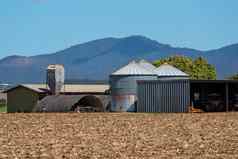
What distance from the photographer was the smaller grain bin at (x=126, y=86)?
61.5 m

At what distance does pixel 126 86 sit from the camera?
62719 millimetres

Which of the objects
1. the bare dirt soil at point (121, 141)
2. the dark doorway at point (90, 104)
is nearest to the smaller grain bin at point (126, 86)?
the dark doorway at point (90, 104)

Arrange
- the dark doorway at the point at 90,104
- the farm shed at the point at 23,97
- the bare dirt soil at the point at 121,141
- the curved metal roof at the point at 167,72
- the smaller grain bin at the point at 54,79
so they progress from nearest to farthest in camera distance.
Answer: the bare dirt soil at the point at 121,141 → the dark doorway at the point at 90,104 → the curved metal roof at the point at 167,72 → the farm shed at the point at 23,97 → the smaller grain bin at the point at 54,79

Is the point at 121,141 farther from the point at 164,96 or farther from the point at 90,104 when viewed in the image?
the point at 90,104

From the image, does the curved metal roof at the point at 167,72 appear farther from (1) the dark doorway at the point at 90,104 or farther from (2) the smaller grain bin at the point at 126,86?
(1) the dark doorway at the point at 90,104

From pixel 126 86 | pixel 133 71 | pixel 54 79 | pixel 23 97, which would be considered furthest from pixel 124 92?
pixel 23 97

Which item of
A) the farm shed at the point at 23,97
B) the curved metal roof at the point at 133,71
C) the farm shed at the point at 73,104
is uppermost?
the curved metal roof at the point at 133,71

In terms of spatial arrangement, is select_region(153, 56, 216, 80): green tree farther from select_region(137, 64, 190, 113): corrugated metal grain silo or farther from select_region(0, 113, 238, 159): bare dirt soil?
select_region(0, 113, 238, 159): bare dirt soil

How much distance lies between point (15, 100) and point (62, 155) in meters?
58.4

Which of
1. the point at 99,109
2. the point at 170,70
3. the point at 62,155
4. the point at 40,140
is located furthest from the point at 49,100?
the point at 62,155

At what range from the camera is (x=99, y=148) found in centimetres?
2419

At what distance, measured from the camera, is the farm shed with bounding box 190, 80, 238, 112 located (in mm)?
60312

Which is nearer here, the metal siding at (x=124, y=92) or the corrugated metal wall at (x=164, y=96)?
the corrugated metal wall at (x=164, y=96)

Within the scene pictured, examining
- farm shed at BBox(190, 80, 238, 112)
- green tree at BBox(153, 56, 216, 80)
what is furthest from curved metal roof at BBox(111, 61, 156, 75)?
green tree at BBox(153, 56, 216, 80)
